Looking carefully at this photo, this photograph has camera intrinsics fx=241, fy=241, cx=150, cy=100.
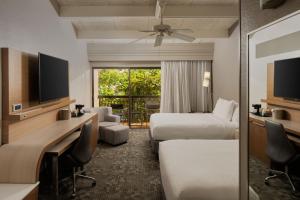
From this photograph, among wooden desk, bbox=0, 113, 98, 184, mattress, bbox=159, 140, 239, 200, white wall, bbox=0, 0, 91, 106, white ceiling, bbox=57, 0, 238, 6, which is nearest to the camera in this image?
mattress, bbox=159, 140, 239, 200

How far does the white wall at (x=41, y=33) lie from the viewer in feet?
9.17

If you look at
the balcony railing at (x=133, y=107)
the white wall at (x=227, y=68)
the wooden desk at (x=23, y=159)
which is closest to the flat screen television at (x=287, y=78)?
the wooden desk at (x=23, y=159)

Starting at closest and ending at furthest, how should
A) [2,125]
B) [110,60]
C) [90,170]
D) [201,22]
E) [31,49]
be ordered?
[2,125] < [31,49] < [90,170] < [201,22] < [110,60]

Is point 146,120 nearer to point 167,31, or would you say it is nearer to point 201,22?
point 201,22

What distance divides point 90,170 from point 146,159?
1.01m

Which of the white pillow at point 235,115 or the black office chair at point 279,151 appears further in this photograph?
the white pillow at point 235,115

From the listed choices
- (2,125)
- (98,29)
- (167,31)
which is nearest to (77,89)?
(98,29)

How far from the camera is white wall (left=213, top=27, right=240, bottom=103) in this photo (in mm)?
5324

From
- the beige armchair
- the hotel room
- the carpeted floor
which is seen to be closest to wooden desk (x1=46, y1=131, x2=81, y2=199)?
the hotel room

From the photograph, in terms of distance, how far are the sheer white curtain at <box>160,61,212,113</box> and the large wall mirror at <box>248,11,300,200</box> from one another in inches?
240

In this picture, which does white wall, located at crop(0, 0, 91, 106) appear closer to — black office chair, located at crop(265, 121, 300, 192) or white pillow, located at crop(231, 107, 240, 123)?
black office chair, located at crop(265, 121, 300, 192)

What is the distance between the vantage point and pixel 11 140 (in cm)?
260

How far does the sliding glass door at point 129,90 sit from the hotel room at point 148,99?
3cm

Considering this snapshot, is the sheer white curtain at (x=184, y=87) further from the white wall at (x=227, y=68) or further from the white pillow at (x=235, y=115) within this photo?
the white pillow at (x=235, y=115)
